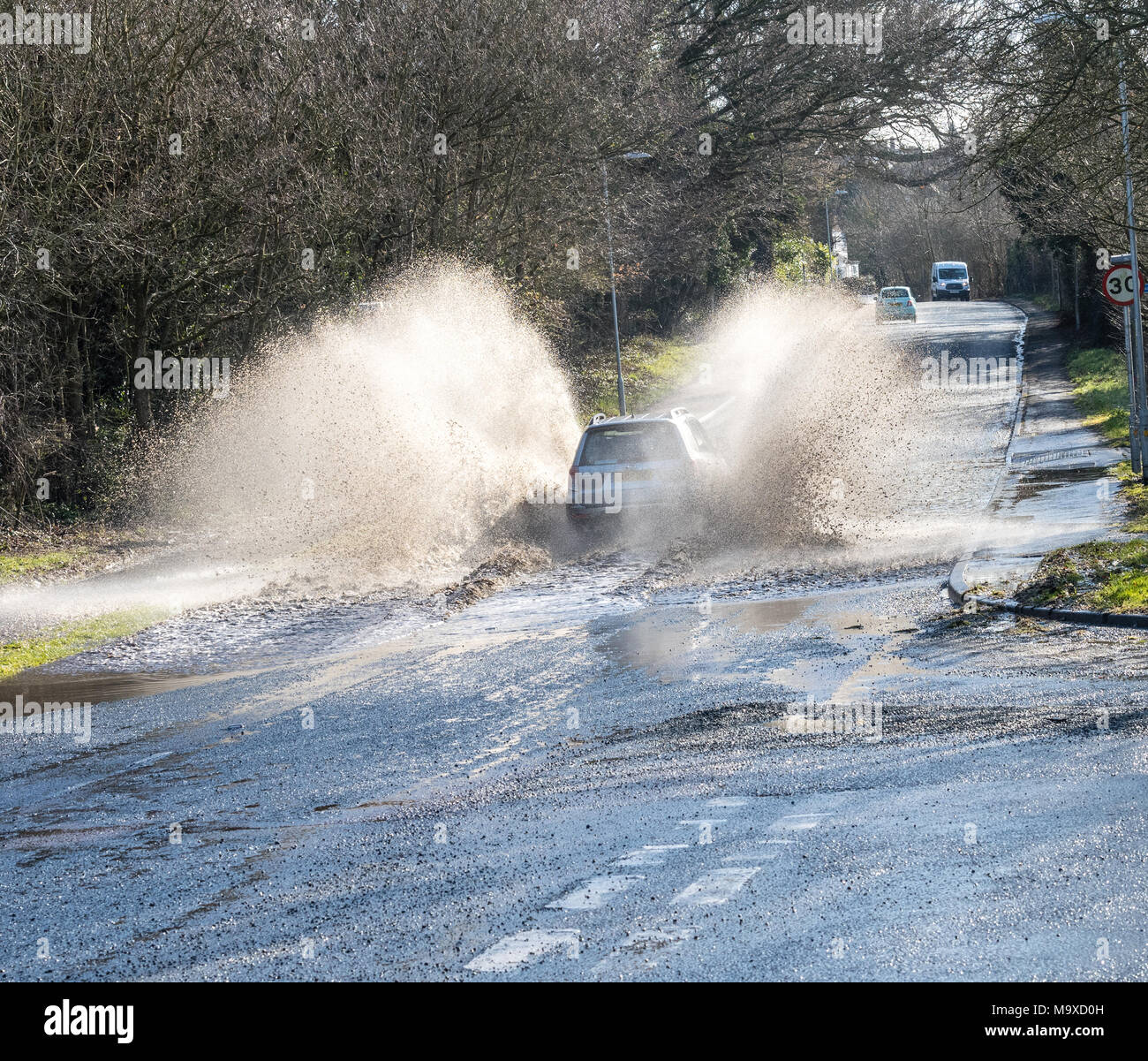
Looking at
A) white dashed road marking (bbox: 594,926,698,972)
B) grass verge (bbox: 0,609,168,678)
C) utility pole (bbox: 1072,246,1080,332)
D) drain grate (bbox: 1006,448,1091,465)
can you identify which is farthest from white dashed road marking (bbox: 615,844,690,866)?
utility pole (bbox: 1072,246,1080,332)

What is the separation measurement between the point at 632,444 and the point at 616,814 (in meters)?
11.4

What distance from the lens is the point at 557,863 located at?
248 inches

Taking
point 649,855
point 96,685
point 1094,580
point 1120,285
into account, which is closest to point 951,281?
point 1120,285

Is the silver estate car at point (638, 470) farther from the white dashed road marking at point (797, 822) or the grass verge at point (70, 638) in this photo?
the white dashed road marking at point (797, 822)

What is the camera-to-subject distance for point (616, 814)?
280 inches

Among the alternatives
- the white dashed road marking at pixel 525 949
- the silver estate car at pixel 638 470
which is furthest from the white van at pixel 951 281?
the white dashed road marking at pixel 525 949

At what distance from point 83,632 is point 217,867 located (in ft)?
29.5

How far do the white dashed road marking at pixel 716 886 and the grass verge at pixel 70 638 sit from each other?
30.0 feet

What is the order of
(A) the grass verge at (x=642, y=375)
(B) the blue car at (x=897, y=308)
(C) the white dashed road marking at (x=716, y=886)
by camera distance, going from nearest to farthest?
(C) the white dashed road marking at (x=716, y=886) < (A) the grass verge at (x=642, y=375) < (B) the blue car at (x=897, y=308)

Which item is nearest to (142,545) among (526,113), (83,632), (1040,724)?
(83,632)

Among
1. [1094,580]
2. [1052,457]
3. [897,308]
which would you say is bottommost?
[1094,580]

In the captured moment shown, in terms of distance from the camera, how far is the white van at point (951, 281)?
272 ft

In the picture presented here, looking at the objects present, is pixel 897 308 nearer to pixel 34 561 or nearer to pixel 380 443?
pixel 380 443

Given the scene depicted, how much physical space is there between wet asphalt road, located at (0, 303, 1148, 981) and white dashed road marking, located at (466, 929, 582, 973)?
14mm
